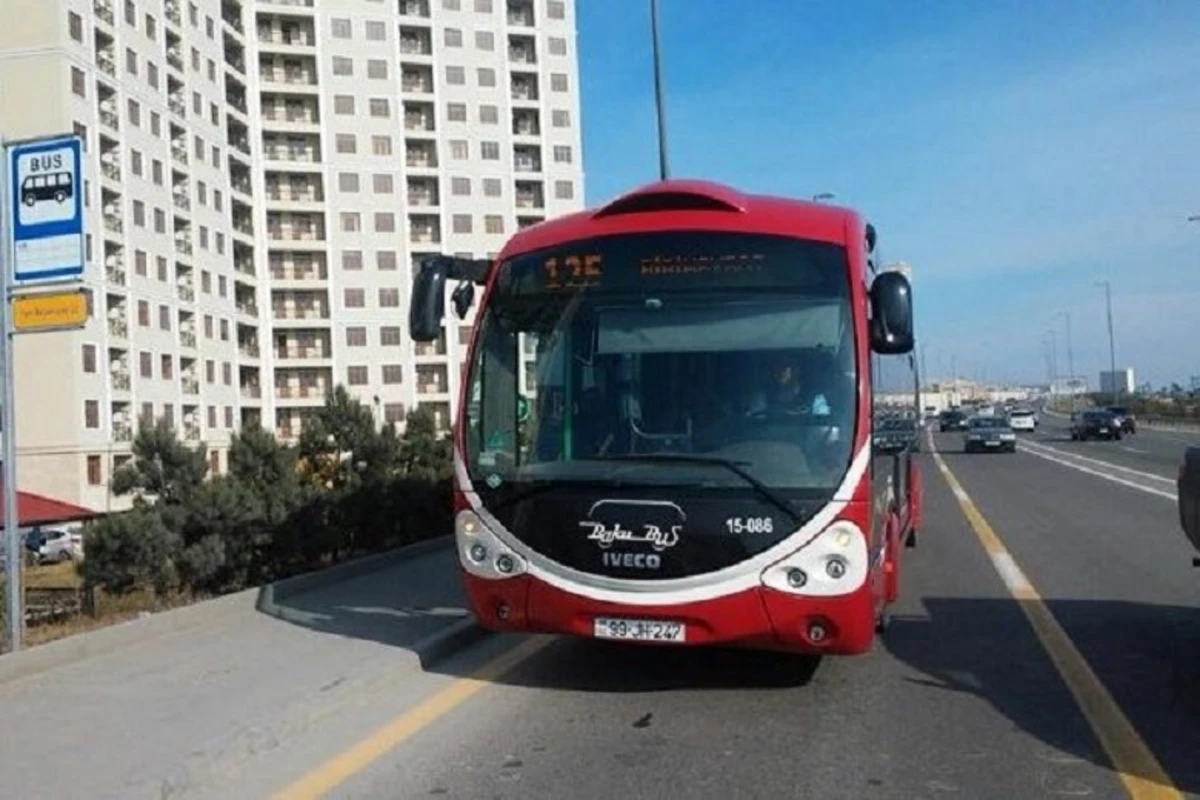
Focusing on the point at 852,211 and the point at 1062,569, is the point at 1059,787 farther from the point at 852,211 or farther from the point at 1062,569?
the point at 1062,569

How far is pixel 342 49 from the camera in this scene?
3578 inches

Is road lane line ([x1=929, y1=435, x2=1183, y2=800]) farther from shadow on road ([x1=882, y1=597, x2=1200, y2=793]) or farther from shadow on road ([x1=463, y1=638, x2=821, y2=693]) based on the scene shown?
shadow on road ([x1=463, y1=638, x2=821, y2=693])

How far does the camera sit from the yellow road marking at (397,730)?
5.71 metres

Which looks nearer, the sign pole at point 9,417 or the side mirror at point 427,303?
the side mirror at point 427,303

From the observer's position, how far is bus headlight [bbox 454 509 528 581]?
24.4ft

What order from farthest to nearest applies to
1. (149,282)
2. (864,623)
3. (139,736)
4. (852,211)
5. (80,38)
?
(149,282) → (80,38) → (852,211) → (864,623) → (139,736)

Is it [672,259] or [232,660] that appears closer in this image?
[672,259]

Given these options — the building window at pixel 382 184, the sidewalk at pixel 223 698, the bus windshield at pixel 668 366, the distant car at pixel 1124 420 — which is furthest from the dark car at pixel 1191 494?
the building window at pixel 382 184

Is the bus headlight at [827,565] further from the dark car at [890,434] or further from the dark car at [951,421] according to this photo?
the dark car at [951,421]

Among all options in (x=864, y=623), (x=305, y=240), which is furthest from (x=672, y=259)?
(x=305, y=240)

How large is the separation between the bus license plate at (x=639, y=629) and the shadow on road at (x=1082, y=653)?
1727 millimetres

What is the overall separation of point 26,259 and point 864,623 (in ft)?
19.9

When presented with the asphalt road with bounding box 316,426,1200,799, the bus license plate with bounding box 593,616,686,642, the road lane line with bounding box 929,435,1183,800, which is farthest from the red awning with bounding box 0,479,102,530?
the bus license plate with bounding box 593,616,686,642

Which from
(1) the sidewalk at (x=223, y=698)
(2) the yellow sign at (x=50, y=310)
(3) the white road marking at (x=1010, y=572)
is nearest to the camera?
(1) the sidewalk at (x=223, y=698)
